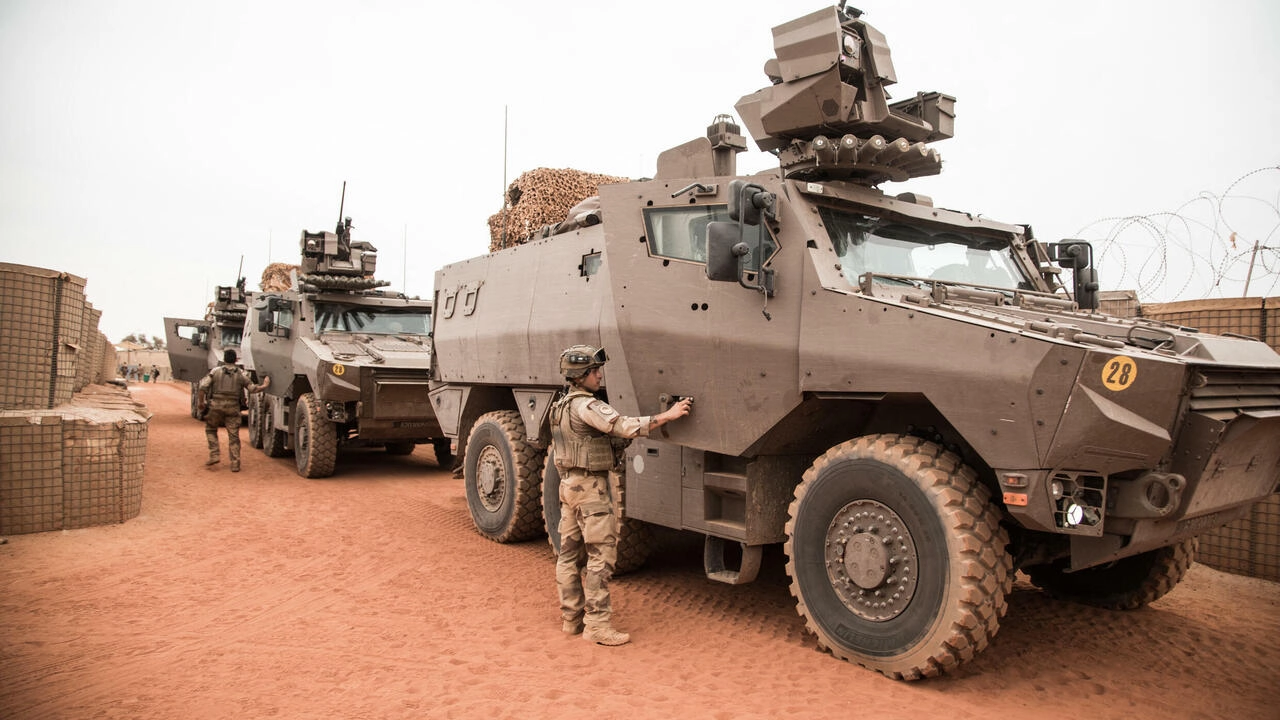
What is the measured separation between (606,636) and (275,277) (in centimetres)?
1920

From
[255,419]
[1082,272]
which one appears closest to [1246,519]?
[1082,272]

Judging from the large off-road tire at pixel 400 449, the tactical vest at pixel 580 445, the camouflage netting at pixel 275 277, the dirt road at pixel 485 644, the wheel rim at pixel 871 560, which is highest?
the camouflage netting at pixel 275 277

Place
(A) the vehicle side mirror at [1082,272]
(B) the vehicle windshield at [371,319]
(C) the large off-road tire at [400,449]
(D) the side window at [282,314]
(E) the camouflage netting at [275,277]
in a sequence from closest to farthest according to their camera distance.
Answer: (A) the vehicle side mirror at [1082,272], (B) the vehicle windshield at [371,319], (D) the side window at [282,314], (C) the large off-road tire at [400,449], (E) the camouflage netting at [275,277]

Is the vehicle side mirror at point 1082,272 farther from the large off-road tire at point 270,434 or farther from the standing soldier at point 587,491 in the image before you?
the large off-road tire at point 270,434

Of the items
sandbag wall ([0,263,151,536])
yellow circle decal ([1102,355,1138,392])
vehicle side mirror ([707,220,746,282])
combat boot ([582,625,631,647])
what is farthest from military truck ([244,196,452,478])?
yellow circle decal ([1102,355,1138,392])

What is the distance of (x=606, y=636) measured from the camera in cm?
464

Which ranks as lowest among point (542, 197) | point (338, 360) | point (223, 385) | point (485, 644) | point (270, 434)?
point (485, 644)

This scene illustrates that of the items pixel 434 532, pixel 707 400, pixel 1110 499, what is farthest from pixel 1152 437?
pixel 434 532

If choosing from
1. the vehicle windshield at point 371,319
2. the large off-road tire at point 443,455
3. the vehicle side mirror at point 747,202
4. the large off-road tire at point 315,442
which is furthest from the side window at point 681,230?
the large off-road tire at point 443,455

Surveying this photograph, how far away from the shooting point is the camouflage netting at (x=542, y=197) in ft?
35.6

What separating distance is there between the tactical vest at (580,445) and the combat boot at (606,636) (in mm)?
875

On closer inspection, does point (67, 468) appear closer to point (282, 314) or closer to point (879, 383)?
point (282, 314)

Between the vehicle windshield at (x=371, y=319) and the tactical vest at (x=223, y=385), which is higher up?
the vehicle windshield at (x=371, y=319)

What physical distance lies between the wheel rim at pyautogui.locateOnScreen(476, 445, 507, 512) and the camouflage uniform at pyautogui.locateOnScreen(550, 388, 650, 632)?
2.40 m
